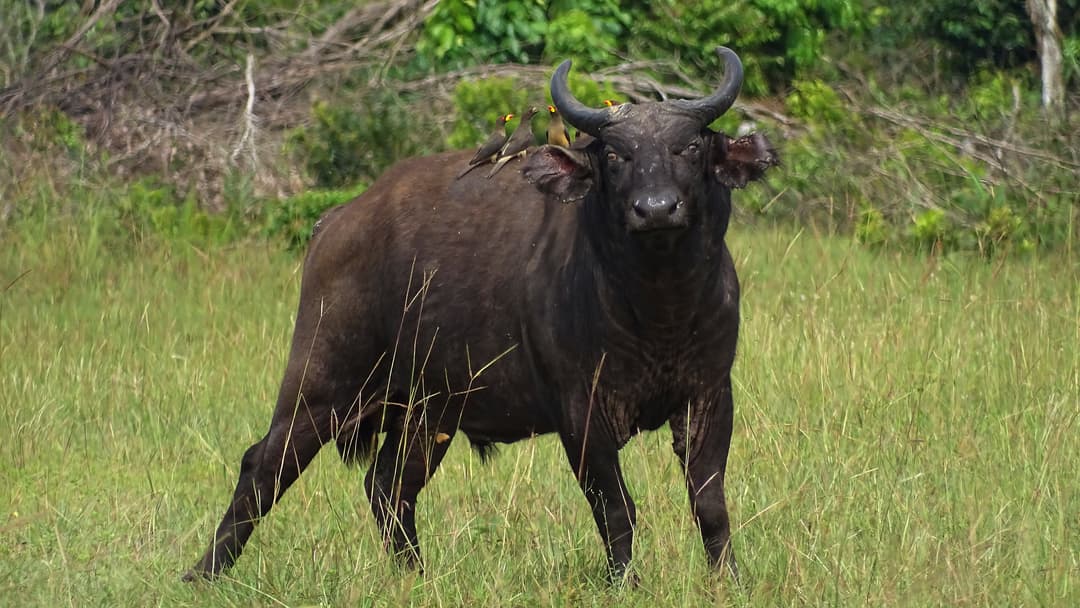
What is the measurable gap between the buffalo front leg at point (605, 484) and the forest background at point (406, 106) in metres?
5.63

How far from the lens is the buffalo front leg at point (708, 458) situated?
5.14 meters

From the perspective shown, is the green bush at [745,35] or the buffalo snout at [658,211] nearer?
the buffalo snout at [658,211]

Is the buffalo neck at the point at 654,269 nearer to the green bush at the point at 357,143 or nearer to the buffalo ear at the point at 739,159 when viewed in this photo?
the buffalo ear at the point at 739,159

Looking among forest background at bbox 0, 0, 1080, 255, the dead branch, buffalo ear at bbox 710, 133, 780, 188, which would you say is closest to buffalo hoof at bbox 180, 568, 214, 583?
buffalo ear at bbox 710, 133, 780, 188

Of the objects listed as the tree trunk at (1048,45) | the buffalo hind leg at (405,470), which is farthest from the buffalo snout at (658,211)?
the tree trunk at (1048,45)

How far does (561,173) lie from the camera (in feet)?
17.0

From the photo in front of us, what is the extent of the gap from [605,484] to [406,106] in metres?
7.60

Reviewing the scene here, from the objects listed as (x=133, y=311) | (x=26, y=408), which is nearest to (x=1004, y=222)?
(x=133, y=311)

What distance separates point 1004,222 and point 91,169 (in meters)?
6.36

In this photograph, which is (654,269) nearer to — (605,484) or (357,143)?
(605,484)

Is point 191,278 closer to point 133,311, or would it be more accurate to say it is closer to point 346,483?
point 133,311

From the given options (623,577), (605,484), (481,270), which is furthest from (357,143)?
(623,577)

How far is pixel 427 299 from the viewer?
597cm

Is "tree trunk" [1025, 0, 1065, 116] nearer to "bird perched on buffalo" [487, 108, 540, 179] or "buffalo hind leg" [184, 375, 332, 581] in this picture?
"bird perched on buffalo" [487, 108, 540, 179]
